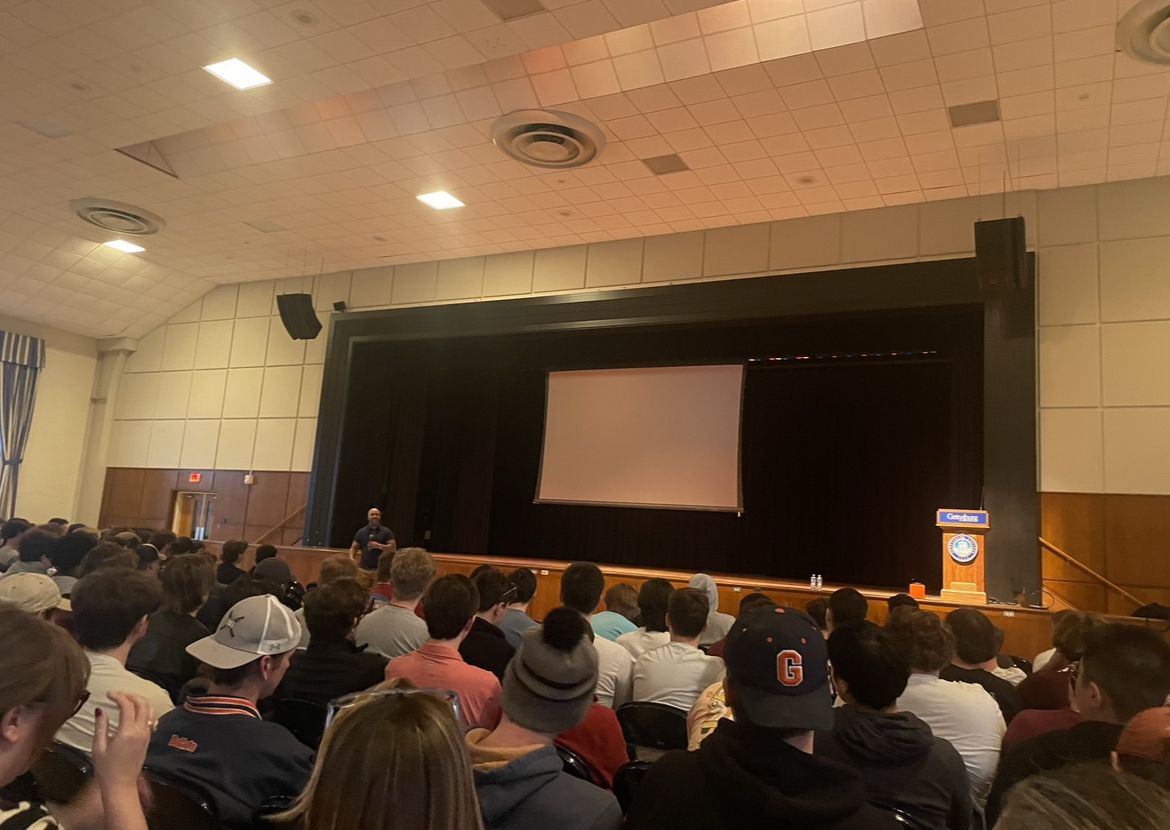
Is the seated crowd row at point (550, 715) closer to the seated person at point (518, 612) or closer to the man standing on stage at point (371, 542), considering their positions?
the seated person at point (518, 612)

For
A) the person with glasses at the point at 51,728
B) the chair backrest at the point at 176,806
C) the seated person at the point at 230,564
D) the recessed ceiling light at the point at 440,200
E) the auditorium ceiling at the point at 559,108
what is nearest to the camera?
the person with glasses at the point at 51,728

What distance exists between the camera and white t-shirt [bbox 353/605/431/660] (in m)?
3.49

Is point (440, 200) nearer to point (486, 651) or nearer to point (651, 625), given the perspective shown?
point (651, 625)

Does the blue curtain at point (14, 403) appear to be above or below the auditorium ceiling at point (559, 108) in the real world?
below

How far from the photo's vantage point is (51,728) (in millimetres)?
1126

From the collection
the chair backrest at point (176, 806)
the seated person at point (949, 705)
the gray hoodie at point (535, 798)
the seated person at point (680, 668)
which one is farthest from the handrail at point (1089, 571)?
the chair backrest at point (176, 806)

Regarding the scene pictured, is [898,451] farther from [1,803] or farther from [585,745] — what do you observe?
[1,803]

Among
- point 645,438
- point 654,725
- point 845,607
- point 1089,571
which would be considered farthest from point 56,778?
point 645,438

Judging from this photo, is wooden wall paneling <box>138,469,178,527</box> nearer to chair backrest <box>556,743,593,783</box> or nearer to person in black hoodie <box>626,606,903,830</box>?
chair backrest <box>556,743,593,783</box>

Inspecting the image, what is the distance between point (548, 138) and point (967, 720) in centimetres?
627

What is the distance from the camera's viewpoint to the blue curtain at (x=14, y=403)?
12.7 metres

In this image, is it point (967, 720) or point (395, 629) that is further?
point (395, 629)

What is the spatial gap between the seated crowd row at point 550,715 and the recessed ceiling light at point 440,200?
6.17m

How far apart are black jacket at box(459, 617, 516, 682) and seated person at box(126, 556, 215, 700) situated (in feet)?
3.41
